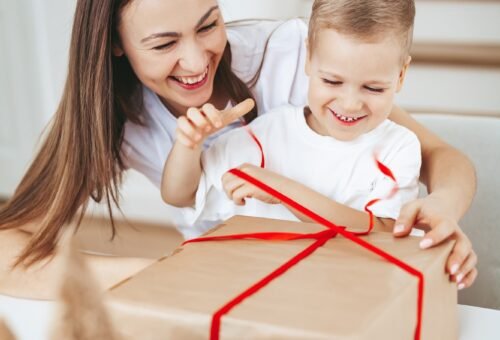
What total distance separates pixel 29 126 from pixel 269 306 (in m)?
1.36

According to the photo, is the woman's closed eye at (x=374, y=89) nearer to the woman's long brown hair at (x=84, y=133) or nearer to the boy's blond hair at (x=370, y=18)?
the boy's blond hair at (x=370, y=18)

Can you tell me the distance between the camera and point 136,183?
173 centimetres

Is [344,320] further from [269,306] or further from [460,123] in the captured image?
[460,123]

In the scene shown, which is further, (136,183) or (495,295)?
(136,183)

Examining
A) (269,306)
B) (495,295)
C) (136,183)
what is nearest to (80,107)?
(269,306)

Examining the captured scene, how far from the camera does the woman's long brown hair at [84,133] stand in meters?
0.78

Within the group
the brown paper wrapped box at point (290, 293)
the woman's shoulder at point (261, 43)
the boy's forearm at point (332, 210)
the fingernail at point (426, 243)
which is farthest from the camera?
the woman's shoulder at point (261, 43)

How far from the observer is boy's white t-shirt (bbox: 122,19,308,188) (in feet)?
2.92

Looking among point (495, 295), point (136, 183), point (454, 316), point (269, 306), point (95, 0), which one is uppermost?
point (95, 0)

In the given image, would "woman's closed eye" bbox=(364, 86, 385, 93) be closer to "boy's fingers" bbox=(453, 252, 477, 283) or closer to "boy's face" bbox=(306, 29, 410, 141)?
"boy's face" bbox=(306, 29, 410, 141)

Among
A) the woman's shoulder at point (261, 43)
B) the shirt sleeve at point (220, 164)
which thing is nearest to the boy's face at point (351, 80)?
the shirt sleeve at point (220, 164)

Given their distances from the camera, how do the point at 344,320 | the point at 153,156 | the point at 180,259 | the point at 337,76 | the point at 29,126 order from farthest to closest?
the point at 29,126 → the point at 153,156 → the point at 337,76 → the point at 180,259 → the point at 344,320

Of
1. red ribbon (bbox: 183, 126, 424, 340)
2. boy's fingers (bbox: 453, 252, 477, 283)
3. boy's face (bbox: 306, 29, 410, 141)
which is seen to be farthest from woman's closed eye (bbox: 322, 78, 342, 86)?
boy's fingers (bbox: 453, 252, 477, 283)

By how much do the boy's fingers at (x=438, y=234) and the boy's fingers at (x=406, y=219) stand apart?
0.02 metres
